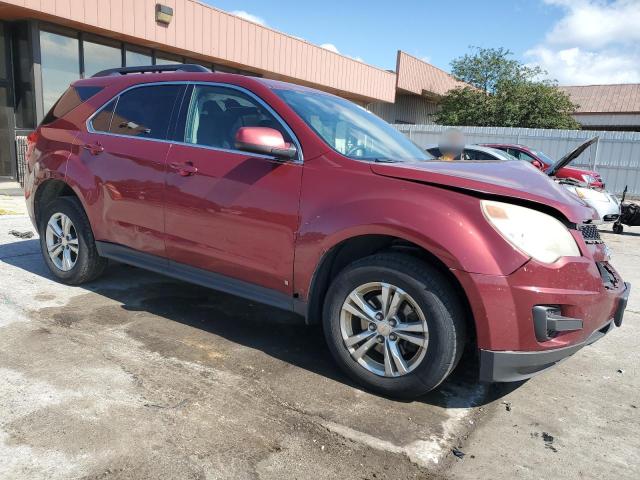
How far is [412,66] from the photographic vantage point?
25.1 metres

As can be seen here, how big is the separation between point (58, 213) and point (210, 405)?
2.74m

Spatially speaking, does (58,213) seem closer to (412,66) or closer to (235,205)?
(235,205)

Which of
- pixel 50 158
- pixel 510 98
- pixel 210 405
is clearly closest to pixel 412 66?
pixel 510 98

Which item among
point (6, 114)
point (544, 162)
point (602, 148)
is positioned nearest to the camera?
point (6, 114)

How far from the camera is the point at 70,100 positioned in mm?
4664

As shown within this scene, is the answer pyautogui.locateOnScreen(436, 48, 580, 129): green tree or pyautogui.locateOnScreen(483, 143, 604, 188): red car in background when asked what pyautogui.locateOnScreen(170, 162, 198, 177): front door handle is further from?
pyautogui.locateOnScreen(436, 48, 580, 129): green tree

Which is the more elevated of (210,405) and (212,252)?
(212,252)

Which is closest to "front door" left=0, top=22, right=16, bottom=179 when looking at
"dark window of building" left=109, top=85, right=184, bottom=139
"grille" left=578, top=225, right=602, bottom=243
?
"dark window of building" left=109, top=85, right=184, bottom=139

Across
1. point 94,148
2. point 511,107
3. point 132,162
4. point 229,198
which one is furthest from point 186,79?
point 511,107

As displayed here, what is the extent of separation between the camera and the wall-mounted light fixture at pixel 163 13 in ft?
41.3

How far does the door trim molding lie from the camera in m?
3.35

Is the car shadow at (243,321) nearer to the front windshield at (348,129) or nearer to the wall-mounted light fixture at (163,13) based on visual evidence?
the front windshield at (348,129)

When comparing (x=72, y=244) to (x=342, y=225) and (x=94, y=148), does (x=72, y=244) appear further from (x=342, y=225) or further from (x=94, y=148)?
(x=342, y=225)

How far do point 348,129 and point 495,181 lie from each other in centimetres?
122
